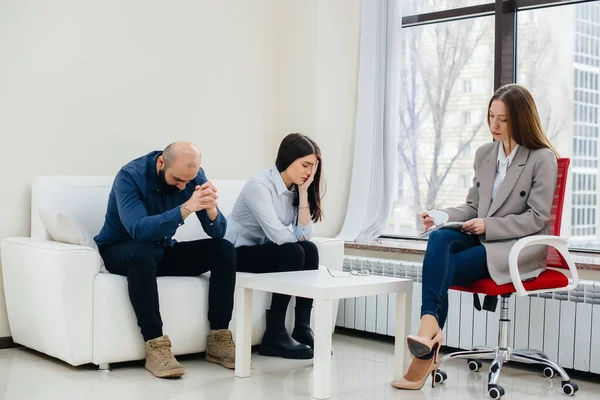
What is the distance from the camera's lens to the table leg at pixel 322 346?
293cm

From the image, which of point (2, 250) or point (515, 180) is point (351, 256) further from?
point (2, 250)

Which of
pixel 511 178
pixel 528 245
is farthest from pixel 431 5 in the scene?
pixel 528 245

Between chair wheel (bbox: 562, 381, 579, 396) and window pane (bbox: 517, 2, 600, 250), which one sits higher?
window pane (bbox: 517, 2, 600, 250)

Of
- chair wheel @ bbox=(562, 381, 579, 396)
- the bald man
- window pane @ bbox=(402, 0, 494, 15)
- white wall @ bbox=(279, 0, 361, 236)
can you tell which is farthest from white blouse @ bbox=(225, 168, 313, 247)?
window pane @ bbox=(402, 0, 494, 15)

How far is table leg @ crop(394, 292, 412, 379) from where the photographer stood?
330 centimetres

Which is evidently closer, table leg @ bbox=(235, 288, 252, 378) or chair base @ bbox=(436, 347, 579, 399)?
chair base @ bbox=(436, 347, 579, 399)

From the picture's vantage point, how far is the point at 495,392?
3.03 metres

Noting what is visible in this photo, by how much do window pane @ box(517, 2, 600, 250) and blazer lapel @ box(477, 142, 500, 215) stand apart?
95 cm

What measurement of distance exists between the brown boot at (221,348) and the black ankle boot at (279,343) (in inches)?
11.1

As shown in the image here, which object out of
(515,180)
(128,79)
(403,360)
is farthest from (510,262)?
(128,79)

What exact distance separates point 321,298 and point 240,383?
603 mm

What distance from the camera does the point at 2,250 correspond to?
148 inches

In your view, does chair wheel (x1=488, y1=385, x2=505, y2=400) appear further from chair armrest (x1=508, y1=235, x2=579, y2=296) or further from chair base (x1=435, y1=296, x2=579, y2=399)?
chair armrest (x1=508, y1=235, x2=579, y2=296)

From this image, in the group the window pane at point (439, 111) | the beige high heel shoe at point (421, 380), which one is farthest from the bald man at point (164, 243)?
the window pane at point (439, 111)
